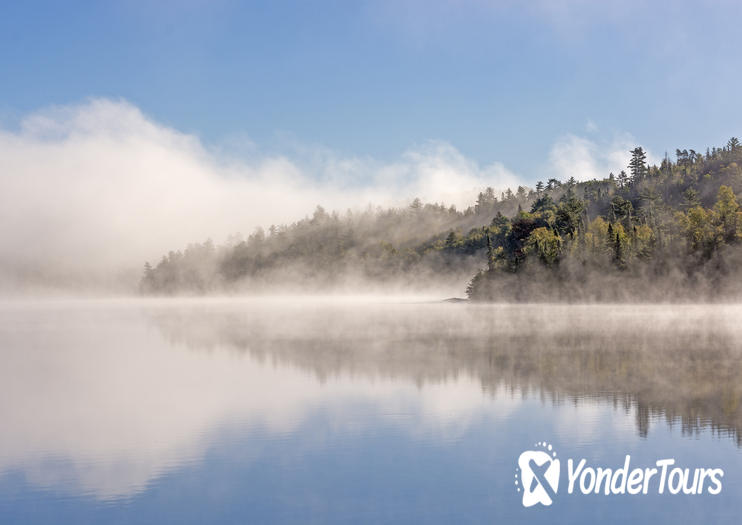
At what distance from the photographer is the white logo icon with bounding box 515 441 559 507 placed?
699 inches

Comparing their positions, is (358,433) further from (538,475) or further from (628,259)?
(628,259)

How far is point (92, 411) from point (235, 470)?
41.2 feet

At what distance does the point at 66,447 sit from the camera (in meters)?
22.8

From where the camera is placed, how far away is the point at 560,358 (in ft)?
145

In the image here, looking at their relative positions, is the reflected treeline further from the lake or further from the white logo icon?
the white logo icon

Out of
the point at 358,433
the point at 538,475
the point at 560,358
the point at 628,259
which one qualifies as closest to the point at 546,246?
the point at 628,259

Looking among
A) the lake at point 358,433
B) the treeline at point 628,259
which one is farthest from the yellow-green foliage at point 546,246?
the lake at point 358,433

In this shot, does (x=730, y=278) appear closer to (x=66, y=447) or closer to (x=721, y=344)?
(x=721, y=344)

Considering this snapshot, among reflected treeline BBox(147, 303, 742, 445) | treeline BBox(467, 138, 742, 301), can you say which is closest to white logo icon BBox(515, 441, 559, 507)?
reflected treeline BBox(147, 303, 742, 445)

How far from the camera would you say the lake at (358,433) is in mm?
17109

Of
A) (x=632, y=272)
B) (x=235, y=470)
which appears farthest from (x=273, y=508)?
(x=632, y=272)

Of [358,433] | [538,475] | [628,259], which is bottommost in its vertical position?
[538,475]

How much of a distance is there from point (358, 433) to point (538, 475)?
6880mm

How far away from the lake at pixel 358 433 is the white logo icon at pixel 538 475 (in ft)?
0.60
